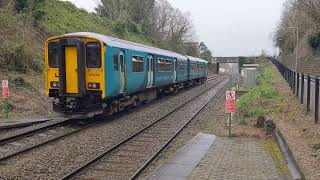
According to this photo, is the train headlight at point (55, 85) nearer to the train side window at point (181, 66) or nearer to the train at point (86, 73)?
the train at point (86, 73)

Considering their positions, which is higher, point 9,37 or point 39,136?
point 9,37

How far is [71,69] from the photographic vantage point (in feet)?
52.7

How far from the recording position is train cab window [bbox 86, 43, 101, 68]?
623 inches

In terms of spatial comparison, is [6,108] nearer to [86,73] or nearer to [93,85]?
[86,73]

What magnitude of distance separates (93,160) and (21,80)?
11978 millimetres

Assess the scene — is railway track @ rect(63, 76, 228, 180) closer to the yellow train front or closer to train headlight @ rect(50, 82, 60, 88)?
the yellow train front

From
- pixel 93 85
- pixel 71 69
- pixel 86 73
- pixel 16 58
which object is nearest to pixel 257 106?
pixel 93 85

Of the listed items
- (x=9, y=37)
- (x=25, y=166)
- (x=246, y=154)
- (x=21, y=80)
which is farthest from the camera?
(x=9, y=37)

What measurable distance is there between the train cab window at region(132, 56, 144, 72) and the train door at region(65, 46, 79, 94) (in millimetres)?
3777

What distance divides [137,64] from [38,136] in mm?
7558

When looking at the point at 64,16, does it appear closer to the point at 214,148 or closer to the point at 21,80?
the point at 21,80

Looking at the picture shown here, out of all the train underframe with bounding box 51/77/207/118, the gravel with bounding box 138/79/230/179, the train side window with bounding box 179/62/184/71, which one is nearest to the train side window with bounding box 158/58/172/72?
the gravel with bounding box 138/79/230/179

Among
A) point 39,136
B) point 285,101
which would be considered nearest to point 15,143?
point 39,136

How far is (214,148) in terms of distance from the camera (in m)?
11.6
